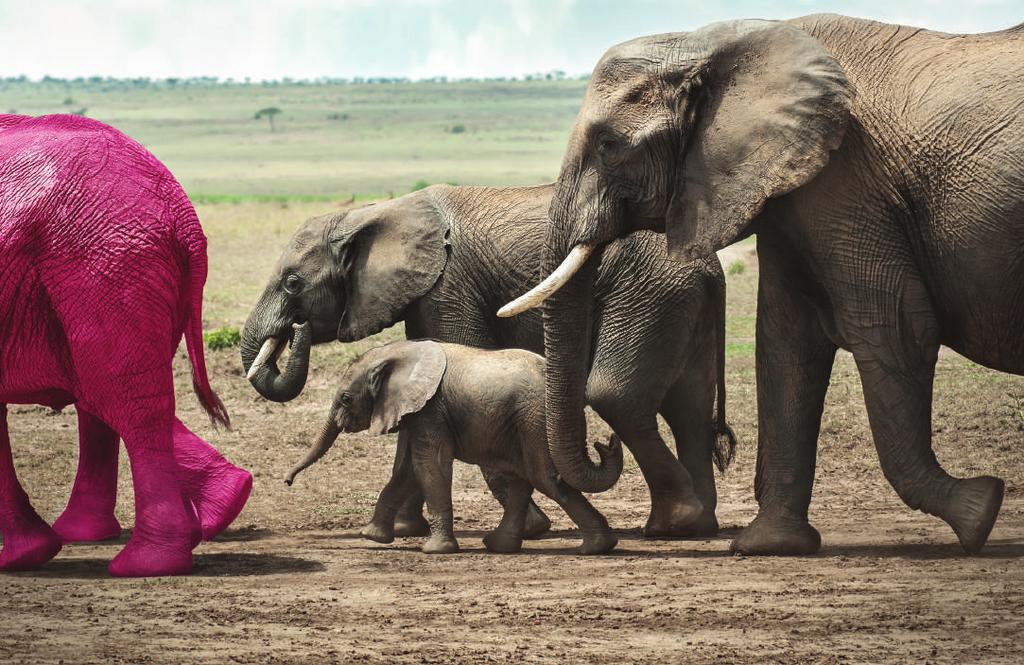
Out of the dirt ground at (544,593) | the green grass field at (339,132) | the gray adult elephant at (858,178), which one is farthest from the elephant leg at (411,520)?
the green grass field at (339,132)

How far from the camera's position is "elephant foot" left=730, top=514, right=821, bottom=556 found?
809 cm

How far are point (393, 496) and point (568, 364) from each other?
148cm

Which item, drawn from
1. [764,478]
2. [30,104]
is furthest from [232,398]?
[30,104]

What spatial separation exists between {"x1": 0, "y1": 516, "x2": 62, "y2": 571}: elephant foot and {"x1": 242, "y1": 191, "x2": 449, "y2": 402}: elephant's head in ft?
6.59

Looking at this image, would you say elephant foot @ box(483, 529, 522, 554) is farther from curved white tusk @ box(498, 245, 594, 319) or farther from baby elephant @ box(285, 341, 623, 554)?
curved white tusk @ box(498, 245, 594, 319)

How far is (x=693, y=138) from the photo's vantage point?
757 centimetres

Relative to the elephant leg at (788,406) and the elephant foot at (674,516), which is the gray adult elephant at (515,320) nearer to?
the elephant foot at (674,516)

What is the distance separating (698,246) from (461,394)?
159 centimetres

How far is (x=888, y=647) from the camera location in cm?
602

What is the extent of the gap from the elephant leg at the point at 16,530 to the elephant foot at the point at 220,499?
730mm

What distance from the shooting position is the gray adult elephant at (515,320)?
8.70 meters

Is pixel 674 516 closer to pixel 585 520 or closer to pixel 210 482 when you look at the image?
pixel 585 520

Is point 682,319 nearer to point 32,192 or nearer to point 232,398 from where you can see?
point 32,192

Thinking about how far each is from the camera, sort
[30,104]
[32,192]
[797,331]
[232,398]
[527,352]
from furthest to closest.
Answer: [30,104] → [232,398] → [527,352] → [797,331] → [32,192]
